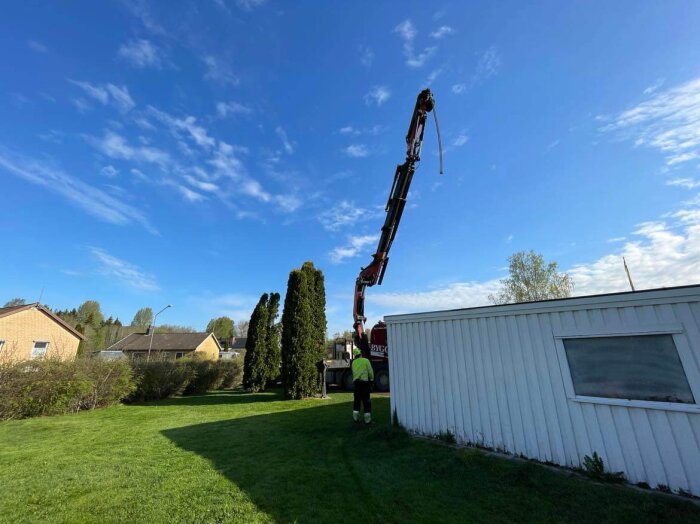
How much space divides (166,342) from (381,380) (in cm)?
3561

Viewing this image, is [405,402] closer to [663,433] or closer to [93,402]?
[663,433]

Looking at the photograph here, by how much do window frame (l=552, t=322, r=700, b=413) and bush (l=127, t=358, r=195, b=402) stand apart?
13.8 m

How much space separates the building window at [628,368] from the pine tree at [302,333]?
9815 millimetres

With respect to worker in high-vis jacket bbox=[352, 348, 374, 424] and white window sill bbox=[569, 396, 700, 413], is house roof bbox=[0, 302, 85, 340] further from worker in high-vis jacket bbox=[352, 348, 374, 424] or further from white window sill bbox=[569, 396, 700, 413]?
white window sill bbox=[569, 396, 700, 413]

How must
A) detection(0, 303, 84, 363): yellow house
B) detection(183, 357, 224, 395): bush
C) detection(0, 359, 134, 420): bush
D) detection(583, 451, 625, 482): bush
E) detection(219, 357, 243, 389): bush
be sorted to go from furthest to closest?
detection(0, 303, 84, 363): yellow house
detection(219, 357, 243, 389): bush
detection(183, 357, 224, 395): bush
detection(0, 359, 134, 420): bush
detection(583, 451, 625, 482): bush

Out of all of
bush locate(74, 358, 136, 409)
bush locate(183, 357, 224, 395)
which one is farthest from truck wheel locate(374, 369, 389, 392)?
bush locate(74, 358, 136, 409)

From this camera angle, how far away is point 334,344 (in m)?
18.9

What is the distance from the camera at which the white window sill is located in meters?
3.76

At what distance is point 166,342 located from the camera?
A: 39.9m

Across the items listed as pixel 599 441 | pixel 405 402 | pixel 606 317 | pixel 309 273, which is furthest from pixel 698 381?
pixel 309 273

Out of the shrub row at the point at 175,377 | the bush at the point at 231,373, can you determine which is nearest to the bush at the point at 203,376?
the shrub row at the point at 175,377

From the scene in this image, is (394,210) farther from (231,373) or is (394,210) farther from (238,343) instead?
(238,343)

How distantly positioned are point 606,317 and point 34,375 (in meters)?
14.2

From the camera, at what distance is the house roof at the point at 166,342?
3839 centimetres
